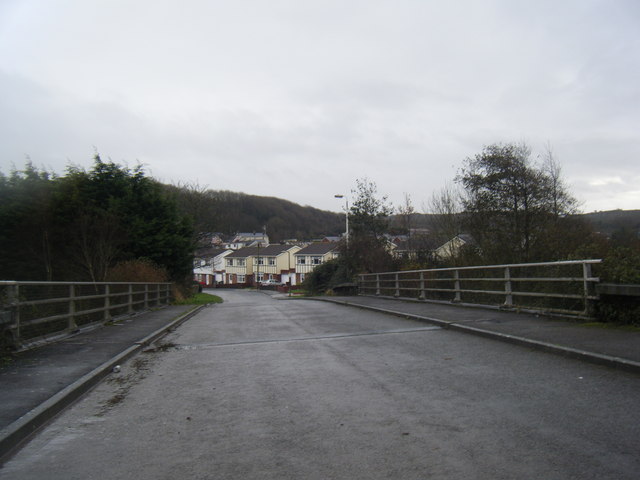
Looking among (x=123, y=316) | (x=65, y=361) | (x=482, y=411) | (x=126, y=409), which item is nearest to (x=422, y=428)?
(x=482, y=411)

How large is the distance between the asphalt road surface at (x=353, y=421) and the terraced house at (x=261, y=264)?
88.2m

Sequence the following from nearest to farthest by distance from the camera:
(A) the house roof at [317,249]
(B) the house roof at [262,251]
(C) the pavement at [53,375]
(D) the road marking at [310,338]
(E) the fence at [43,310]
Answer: (C) the pavement at [53,375] → (E) the fence at [43,310] → (D) the road marking at [310,338] → (A) the house roof at [317,249] → (B) the house roof at [262,251]

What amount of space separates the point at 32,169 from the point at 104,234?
4199mm

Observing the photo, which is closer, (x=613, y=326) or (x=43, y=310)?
(x=613, y=326)

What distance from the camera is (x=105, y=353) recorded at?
8.87 meters

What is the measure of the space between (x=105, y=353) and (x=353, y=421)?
18.4 ft

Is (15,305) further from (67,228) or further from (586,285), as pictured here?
(67,228)

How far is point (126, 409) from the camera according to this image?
5566 mm

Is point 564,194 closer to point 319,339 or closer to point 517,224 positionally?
point 517,224

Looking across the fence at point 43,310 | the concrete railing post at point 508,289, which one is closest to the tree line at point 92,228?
the fence at point 43,310

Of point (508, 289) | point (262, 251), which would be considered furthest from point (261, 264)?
point (508, 289)

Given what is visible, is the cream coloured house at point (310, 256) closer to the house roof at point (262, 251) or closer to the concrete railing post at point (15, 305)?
the house roof at point (262, 251)

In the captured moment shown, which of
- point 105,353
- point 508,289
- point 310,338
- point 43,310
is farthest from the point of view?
point 508,289

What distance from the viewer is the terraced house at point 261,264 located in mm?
101375
